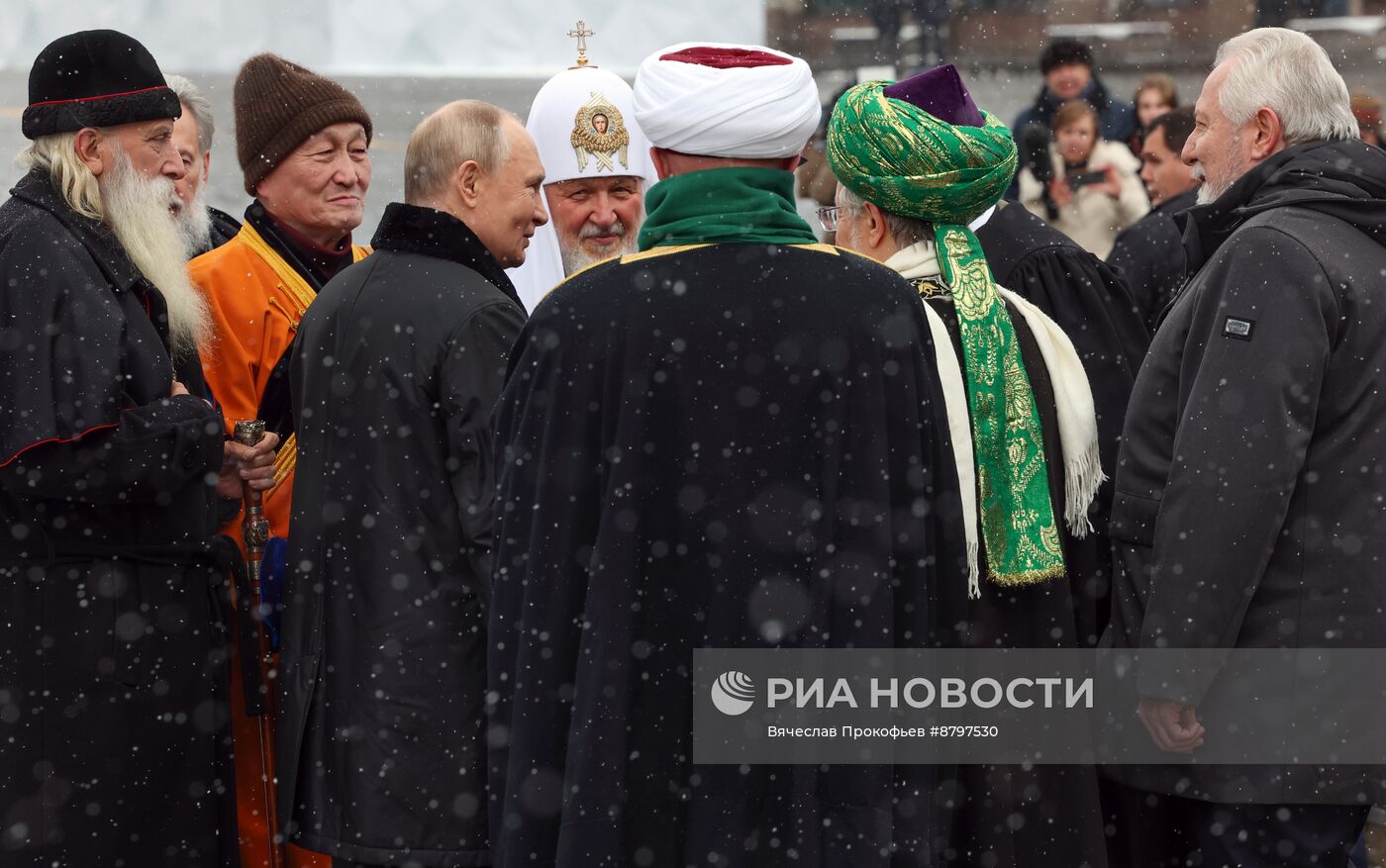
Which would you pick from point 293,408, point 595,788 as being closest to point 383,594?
point 293,408

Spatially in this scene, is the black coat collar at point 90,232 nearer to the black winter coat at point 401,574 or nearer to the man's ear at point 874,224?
the black winter coat at point 401,574

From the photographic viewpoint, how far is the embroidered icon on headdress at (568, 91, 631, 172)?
5250mm

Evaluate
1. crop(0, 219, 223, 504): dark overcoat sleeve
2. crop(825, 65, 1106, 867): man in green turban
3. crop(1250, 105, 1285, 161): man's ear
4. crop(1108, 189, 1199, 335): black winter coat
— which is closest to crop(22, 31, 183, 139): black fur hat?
crop(0, 219, 223, 504): dark overcoat sleeve

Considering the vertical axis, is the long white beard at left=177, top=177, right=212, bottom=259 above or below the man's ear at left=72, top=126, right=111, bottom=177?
below

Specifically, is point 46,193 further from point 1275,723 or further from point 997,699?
point 1275,723

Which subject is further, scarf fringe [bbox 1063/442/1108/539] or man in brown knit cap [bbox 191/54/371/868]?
man in brown knit cap [bbox 191/54/371/868]

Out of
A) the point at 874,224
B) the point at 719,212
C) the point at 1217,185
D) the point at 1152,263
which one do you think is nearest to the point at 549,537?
the point at 719,212

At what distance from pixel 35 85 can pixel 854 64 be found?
8967 millimetres

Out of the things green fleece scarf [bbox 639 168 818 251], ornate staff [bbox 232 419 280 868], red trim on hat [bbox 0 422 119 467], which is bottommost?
ornate staff [bbox 232 419 280 868]

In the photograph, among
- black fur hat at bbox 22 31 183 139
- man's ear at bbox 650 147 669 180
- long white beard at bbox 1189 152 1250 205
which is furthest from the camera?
black fur hat at bbox 22 31 183 139

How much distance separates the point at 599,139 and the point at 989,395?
2.32 metres

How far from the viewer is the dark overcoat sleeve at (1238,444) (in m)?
3.27

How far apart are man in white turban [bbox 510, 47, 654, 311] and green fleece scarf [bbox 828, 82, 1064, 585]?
1860 millimetres

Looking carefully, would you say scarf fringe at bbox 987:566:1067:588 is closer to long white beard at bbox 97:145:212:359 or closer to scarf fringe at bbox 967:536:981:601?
scarf fringe at bbox 967:536:981:601
